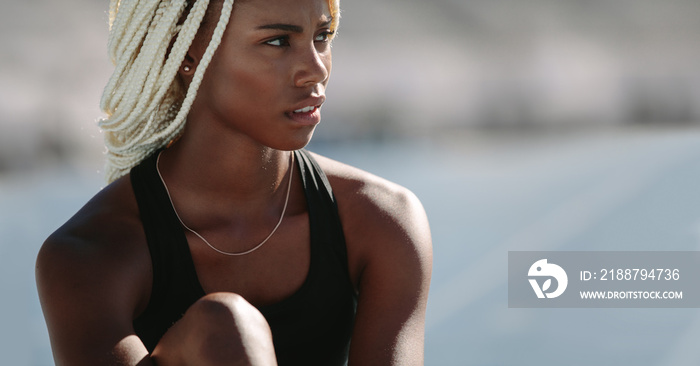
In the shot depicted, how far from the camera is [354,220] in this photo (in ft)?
7.19

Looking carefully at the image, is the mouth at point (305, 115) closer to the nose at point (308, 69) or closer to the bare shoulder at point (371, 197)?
the nose at point (308, 69)

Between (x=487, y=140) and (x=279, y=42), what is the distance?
6.86 metres

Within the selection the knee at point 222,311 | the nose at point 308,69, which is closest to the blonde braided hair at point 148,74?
the nose at point 308,69

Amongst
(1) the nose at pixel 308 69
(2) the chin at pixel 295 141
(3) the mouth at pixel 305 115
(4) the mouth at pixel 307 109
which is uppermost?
(1) the nose at pixel 308 69

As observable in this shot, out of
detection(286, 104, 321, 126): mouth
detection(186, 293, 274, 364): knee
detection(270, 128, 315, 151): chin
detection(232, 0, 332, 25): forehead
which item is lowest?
detection(186, 293, 274, 364): knee

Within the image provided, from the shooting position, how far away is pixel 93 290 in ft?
6.16

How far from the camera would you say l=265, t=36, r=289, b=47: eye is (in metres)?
1.99

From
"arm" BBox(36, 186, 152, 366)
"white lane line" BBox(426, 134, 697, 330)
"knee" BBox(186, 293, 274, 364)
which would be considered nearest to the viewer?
"knee" BBox(186, 293, 274, 364)

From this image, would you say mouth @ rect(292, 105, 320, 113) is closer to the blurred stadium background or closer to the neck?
the neck

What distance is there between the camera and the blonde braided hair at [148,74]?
204 cm

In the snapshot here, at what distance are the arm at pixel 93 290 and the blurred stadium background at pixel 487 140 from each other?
5.99 feet

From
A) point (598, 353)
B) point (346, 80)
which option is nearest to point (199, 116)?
point (598, 353)

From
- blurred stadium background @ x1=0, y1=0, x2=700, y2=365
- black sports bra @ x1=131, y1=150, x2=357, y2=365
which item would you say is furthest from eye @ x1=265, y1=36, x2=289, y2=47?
blurred stadium background @ x1=0, y1=0, x2=700, y2=365

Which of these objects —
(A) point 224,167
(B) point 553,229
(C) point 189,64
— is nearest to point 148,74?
(C) point 189,64
